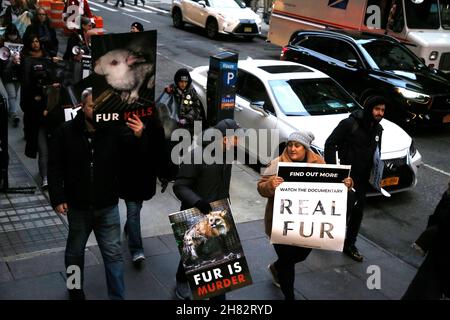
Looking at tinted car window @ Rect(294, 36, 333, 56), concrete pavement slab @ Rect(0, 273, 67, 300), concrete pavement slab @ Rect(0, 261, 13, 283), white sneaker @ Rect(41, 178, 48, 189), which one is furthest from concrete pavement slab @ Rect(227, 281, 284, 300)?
tinted car window @ Rect(294, 36, 333, 56)

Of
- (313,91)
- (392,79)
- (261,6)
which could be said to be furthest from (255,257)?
(261,6)

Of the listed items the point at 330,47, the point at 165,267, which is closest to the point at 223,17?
the point at 330,47

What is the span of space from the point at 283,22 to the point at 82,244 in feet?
49.7

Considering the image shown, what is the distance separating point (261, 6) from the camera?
105 ft

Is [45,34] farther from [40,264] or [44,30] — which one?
[40,264]

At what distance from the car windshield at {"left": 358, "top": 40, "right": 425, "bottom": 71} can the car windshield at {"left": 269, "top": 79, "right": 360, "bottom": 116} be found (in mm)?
2825

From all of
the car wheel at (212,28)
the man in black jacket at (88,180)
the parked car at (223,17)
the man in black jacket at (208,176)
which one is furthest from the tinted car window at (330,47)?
the car wheel at (212,28)

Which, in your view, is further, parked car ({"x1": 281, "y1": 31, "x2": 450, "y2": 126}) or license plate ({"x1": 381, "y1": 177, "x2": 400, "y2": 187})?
parked car ({"x1": 281, "y1": 31, "x2": 450, "y2": 126})

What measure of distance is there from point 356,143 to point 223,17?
16.0 meters

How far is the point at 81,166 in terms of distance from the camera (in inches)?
185

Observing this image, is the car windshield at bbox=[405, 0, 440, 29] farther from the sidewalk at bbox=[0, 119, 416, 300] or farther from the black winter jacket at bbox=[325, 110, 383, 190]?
the black winter jacket at bbox=[325, 110, 383, 190]

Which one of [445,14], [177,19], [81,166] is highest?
[445,14]

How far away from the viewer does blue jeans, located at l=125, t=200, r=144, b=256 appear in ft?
18.9
